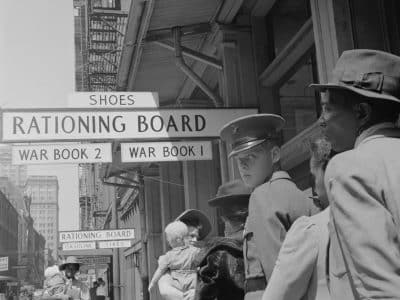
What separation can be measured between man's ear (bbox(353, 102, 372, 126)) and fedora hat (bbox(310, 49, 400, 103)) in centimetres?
5

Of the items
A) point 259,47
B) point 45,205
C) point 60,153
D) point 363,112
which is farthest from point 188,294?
point 45,205

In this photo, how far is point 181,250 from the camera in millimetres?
4121

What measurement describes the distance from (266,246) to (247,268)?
26cm

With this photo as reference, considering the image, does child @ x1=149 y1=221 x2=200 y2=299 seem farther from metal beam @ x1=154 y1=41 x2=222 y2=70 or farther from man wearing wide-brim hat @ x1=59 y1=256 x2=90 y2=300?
metal beam @ x1=154 y1=41 x2=222 y2=70

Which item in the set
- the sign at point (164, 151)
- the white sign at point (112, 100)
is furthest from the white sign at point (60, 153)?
the white sign at point (112, 100)

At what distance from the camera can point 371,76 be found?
1.60 meters

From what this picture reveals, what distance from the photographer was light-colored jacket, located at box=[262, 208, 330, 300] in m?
1.76

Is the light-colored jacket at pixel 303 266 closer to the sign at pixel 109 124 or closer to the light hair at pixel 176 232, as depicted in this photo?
the light hair at pixel 176 232

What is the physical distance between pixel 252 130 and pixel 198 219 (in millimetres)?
1552

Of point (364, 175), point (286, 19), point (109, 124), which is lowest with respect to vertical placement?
point (364, 175)

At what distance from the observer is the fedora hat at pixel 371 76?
1.59 meters

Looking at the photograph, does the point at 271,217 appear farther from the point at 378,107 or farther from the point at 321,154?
the point at 378,107

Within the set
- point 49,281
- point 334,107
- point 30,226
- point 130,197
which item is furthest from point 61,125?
point 30,226

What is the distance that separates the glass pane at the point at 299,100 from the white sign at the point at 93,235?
34.1 feet
